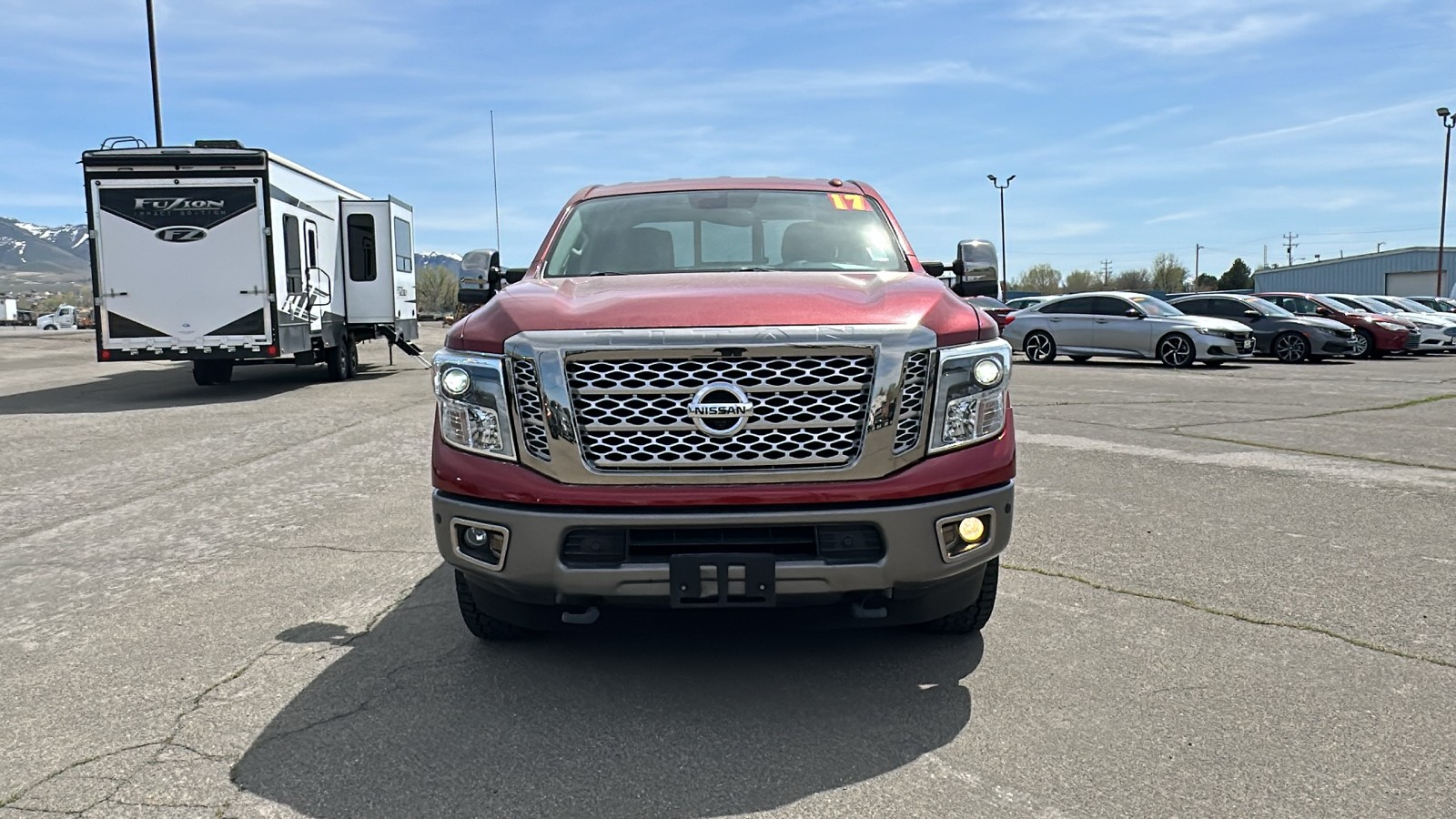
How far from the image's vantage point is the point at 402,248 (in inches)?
779

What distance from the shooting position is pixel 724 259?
4918 mm

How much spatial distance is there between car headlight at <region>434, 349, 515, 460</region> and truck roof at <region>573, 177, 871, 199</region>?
2.12m

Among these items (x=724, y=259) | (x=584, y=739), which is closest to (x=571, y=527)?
(x=584, y=739)

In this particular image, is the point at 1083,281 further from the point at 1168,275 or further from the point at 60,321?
the point at 60,321

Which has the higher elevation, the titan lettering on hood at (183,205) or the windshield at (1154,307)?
the titan lettering on hood at (183,205)

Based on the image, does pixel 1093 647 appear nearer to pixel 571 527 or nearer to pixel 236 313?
pixel 571 527

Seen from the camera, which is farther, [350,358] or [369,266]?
[350,358]

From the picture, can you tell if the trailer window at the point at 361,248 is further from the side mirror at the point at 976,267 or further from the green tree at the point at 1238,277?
the green tree at the point at 1238,277

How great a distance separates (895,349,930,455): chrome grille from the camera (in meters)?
3.49

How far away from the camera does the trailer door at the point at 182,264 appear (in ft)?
48.5

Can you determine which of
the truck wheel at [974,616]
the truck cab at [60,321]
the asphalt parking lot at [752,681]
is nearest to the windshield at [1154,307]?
the asphalt parking lot at [752,681]

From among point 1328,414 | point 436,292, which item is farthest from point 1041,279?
point 1328,414

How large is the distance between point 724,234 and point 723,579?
215 cm

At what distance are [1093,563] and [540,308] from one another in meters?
3.17
